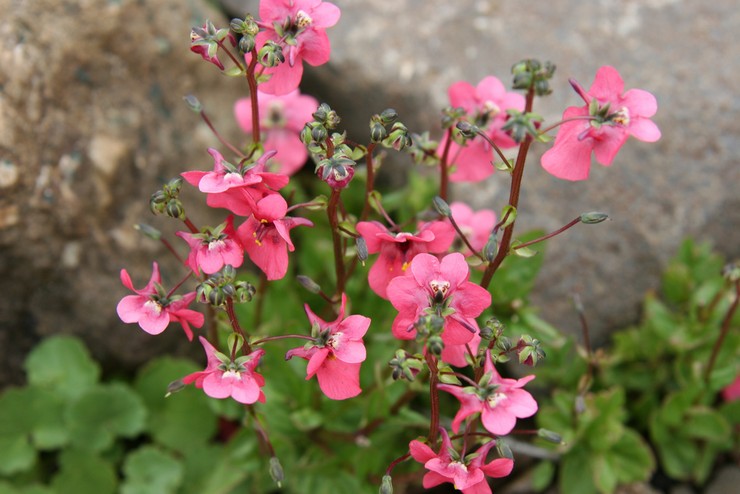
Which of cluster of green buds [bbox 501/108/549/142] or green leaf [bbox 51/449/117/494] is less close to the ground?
cluster of green buds [bbox 501/108/549/142]

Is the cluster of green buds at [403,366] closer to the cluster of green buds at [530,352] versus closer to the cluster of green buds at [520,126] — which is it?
the cluster of green buds at [530,352]

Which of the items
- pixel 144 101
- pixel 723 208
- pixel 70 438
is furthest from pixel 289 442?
pixel 723 208

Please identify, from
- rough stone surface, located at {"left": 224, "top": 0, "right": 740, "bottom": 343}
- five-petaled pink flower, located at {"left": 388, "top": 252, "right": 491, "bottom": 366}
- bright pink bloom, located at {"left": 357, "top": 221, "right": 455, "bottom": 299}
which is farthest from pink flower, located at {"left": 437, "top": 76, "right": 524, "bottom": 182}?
rough stone surface, located at {"left": 224, "top": 0, "right": 740, "bottom": 343}

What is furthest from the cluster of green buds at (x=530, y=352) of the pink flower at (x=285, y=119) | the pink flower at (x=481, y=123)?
the pink flower at (x=285, y=119)

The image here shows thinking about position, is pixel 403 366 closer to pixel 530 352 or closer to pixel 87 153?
pixel 530 352

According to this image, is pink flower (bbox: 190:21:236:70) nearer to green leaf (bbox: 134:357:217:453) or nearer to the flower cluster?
the flower cluster

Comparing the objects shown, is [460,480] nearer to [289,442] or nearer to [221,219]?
[289,442]

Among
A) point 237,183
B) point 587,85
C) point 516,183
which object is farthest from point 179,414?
point 587,85
